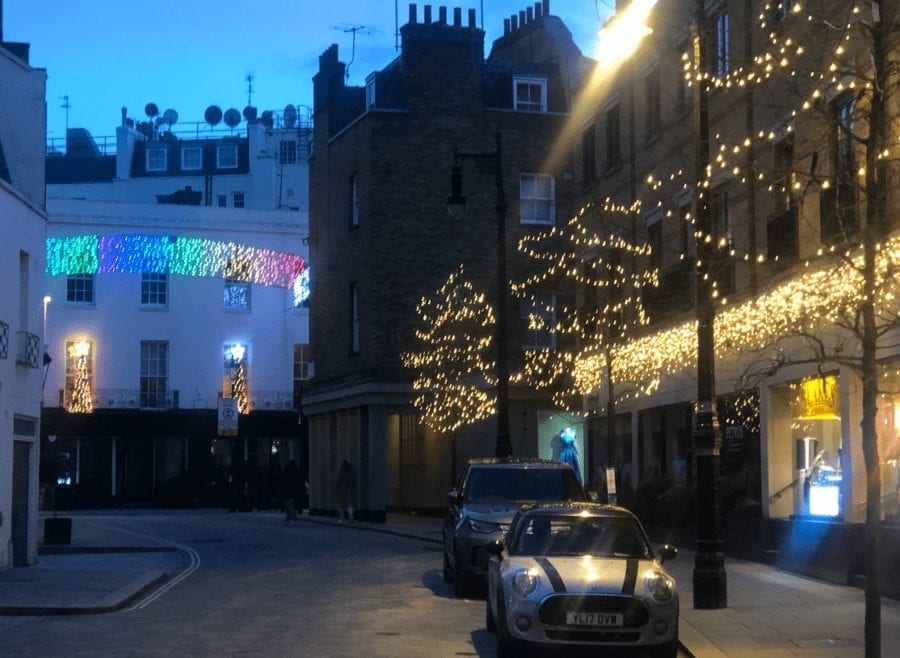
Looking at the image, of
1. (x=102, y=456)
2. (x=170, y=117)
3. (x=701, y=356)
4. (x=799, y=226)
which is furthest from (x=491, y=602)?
(x=170, y=117)

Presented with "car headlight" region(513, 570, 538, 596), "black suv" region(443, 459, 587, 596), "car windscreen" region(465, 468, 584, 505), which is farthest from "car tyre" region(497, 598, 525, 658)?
"car windscreen" region(465, 468, 584, 505)

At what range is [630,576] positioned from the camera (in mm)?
13281

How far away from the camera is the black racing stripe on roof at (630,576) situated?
42.8 ft

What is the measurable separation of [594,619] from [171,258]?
48.6 meters

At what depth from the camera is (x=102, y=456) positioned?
6044cm

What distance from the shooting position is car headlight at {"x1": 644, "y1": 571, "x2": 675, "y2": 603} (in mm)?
13070

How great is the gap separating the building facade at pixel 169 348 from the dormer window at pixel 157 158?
64.3 feet

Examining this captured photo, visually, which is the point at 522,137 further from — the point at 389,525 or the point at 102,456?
the point at 102,456

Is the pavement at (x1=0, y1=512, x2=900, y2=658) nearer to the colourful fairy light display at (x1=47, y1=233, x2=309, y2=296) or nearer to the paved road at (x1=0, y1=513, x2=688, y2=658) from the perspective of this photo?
the paved road at (x1=0, y1=513, x2=688, y2=658)

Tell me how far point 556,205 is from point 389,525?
11855 millimetres

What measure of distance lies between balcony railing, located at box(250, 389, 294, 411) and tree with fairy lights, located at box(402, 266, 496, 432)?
58.3 feet

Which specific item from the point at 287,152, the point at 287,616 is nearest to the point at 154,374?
the point at 287,152

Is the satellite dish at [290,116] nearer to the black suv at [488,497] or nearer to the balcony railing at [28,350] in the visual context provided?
the balcony railing at [28,350]

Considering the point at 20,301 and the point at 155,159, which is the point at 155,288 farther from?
the point at 20,301
